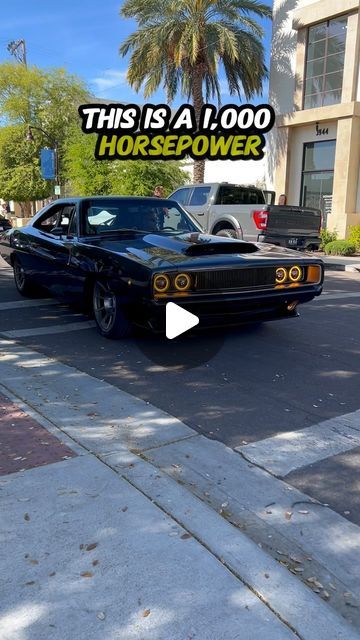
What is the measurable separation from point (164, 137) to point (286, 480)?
2244 centimetres

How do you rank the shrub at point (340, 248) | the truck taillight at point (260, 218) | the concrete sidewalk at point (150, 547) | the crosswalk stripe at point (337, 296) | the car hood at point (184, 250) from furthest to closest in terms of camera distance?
the shrub at point (340, 248)
the truck taillight at point (260, 218)
the crosswalk stripe at point (337, 296)
the car hood at point (184, 250)
the concrete sidewalk at point (150, 547)

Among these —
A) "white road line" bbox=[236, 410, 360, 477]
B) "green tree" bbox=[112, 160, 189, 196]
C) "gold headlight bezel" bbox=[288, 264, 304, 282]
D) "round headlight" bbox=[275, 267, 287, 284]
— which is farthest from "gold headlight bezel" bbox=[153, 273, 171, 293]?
"green tree" bbox=[112, 160, 189, 196]

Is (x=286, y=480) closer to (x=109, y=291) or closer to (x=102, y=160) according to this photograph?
(x=109, y=291)

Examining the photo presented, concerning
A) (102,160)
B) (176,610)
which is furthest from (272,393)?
(102,160)

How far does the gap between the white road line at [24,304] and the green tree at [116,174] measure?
1712 centimetres

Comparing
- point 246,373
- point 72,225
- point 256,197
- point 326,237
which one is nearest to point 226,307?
point 246,373

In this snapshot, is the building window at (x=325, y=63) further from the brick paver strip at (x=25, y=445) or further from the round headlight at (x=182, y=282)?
the brick paver strip at (x=25, y=445)

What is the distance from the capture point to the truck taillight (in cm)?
1327

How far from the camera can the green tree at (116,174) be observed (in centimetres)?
2506

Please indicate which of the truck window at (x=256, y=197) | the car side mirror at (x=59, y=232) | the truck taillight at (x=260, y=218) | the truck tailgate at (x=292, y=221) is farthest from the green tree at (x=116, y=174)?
the car side mirror at (x=59, y=232)

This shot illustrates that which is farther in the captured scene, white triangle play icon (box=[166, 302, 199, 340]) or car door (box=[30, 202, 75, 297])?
car door (box=[30, 202, 75, 297])

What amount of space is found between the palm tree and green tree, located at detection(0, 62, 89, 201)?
1551 centimetres

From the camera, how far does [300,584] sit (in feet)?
7.51

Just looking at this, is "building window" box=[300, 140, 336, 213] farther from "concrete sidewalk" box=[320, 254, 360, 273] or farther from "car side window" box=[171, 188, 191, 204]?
"car side window" box=[171, 188, 191, 204]
